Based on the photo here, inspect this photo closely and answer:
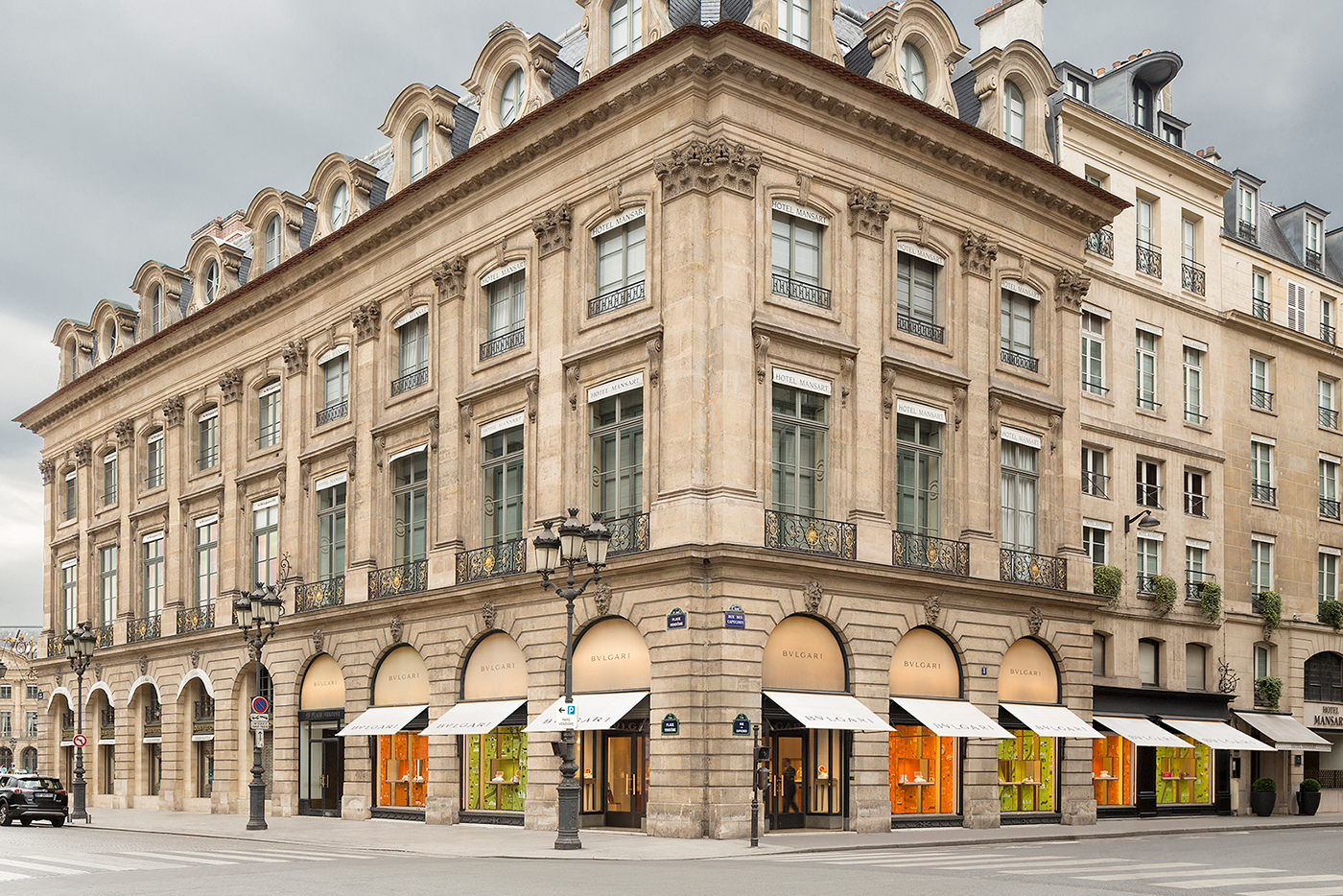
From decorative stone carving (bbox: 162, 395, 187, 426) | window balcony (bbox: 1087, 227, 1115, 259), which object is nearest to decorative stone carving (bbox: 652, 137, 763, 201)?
window balcony (bbox: 1087, 227, 1115, 259)

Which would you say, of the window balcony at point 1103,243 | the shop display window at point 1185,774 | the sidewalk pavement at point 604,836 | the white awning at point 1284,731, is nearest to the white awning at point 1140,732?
the shop display window at point 1185,774

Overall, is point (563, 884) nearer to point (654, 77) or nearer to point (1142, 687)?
point (654, 77)

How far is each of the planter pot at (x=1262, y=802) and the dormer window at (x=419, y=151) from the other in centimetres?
2941

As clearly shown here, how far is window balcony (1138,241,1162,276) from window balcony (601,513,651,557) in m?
19.7

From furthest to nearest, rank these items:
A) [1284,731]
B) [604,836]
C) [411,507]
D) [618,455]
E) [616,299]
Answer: [1284,731] < [411,507] < [616,299] < [618,455] < [604,836]

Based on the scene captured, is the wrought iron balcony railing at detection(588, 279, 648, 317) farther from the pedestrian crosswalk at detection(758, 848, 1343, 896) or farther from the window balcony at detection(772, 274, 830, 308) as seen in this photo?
the pedestrian crosswalk at detection(758, 848, 1343, 896)

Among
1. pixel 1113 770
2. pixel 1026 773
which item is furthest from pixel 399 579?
pixel 1113 770

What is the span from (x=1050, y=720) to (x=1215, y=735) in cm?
914

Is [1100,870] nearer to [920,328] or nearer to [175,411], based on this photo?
[920,328]

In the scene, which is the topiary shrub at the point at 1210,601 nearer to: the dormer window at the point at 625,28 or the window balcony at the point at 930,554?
the window balcony at the point at 930,554

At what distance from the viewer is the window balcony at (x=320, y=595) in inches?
1591

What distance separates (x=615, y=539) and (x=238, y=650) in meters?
19.5

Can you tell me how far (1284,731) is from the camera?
4334 centimetres

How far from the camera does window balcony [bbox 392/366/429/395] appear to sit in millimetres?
38000
